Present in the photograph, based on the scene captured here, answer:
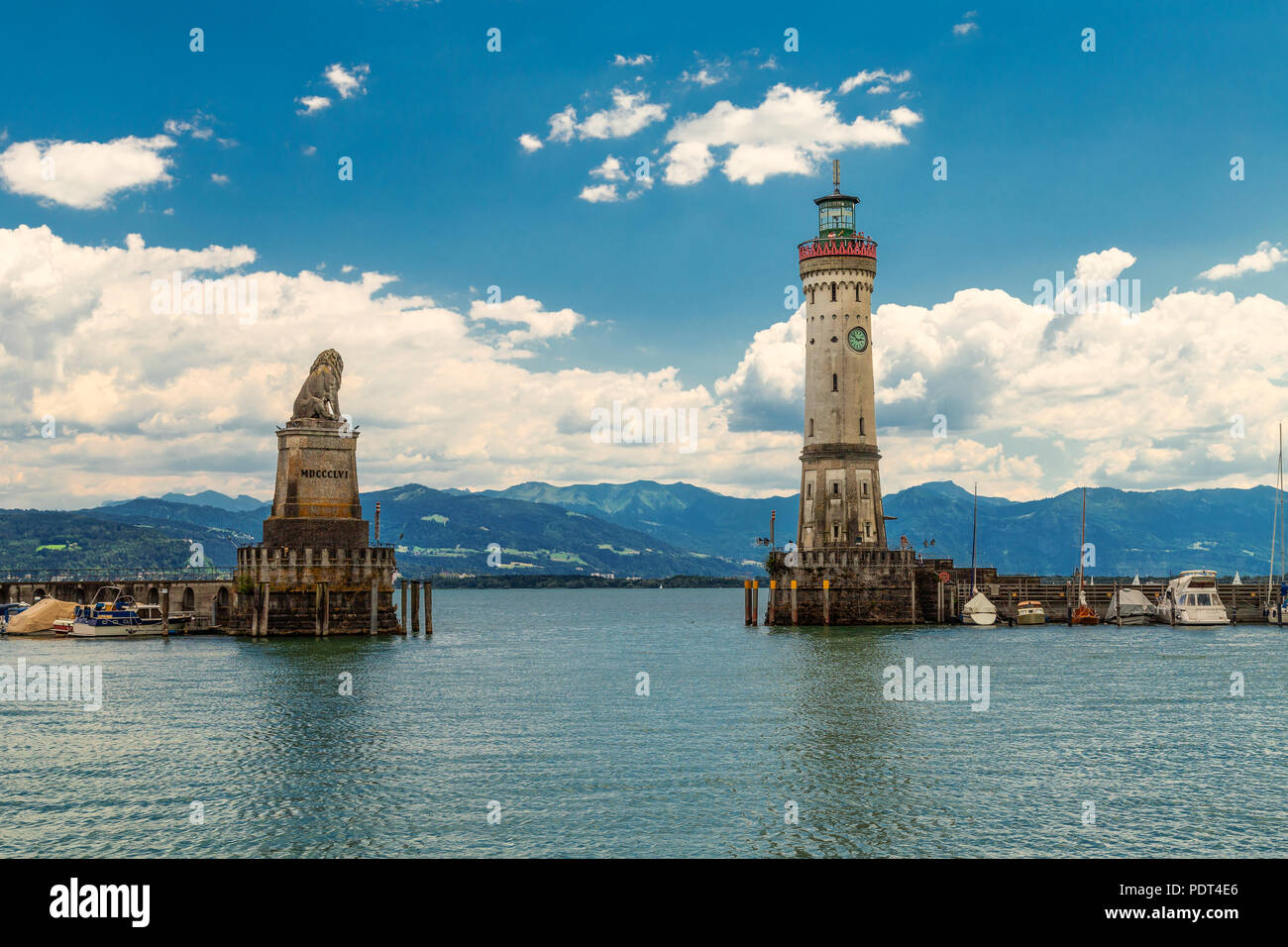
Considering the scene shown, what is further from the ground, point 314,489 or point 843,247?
point 843,247

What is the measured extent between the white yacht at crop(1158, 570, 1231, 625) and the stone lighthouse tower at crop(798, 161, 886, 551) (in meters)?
31.5

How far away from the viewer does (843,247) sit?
105875mm

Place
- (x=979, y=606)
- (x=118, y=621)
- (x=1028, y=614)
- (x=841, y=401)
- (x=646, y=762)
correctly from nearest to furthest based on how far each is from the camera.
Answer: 1. (x=646, y=762)
2. (x=118, y=621)
3. (x=841, y=401)
4. (x=979, y=606)
5. (x=1028, y=614)

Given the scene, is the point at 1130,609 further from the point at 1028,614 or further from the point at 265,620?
the point at 265,620

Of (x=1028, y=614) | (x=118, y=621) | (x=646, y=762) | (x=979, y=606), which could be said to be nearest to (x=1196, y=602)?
(x=1028, y=614)

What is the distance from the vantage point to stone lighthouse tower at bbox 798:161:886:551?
106 m

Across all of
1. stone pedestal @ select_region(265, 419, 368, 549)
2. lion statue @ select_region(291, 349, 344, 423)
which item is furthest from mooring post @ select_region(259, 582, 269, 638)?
lion statue @ select_region(291, 349, 344, 423)

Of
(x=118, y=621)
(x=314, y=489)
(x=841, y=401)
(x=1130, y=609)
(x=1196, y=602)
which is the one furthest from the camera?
(x=1130, y=609)

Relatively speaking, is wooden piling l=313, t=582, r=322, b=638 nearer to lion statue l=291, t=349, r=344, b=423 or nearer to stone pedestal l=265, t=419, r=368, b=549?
stone pedestal l=265, t=419, r=368, b=549

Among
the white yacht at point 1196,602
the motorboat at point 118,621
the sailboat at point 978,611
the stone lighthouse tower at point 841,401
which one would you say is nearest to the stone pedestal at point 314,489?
the motorboat at point 118,621

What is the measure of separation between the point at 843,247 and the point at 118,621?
237 feet

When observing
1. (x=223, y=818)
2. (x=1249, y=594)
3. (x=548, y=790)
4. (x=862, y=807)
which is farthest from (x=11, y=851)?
(x=1249, y=594)
